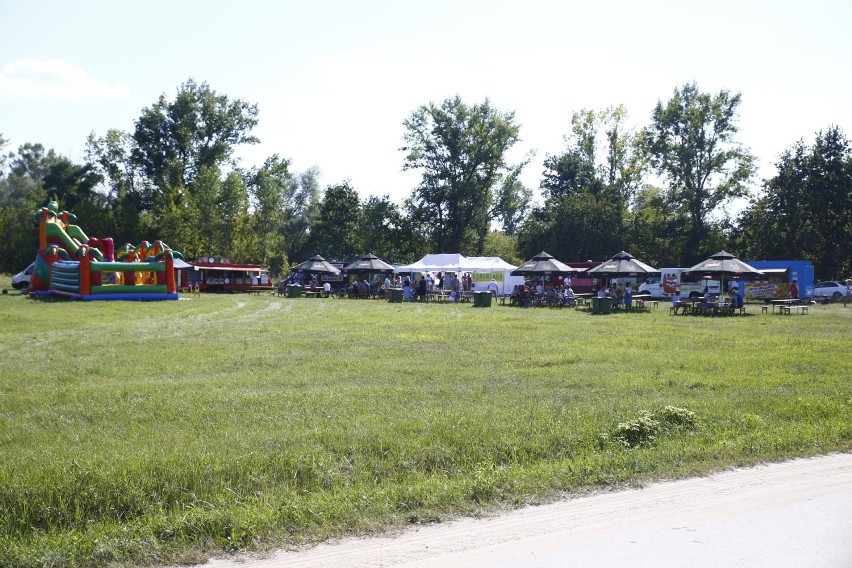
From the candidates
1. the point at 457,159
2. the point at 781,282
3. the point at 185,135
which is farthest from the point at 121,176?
the point at 781,282

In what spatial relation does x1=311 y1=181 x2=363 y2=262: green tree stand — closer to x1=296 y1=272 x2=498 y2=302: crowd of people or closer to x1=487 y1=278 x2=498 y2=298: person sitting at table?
x1=296 y1=272 x2=498 y2=302: crowd of people

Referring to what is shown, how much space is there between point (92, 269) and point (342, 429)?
27.5 meters

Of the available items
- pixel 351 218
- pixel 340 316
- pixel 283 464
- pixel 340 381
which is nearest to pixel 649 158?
pixel 351 218

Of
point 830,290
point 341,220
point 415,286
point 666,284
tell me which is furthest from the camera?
point 341,220

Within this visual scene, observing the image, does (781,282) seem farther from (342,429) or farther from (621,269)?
(342,429)

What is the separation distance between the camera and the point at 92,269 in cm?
3125

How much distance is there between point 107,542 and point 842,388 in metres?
10.5

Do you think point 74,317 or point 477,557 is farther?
point 74,317

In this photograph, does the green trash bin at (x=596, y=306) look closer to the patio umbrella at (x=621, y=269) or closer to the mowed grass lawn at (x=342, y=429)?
the patio umbrella at (x=621, y=269)

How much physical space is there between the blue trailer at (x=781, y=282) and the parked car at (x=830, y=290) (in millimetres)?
2395

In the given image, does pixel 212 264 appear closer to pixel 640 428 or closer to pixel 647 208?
pixel 647 208

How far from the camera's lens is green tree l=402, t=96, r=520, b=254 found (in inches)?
2603

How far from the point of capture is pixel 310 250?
7425cm

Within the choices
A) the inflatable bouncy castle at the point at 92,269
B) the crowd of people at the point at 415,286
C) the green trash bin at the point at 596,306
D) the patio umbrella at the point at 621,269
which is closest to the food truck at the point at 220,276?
the crowd of people at the point at 415,286
